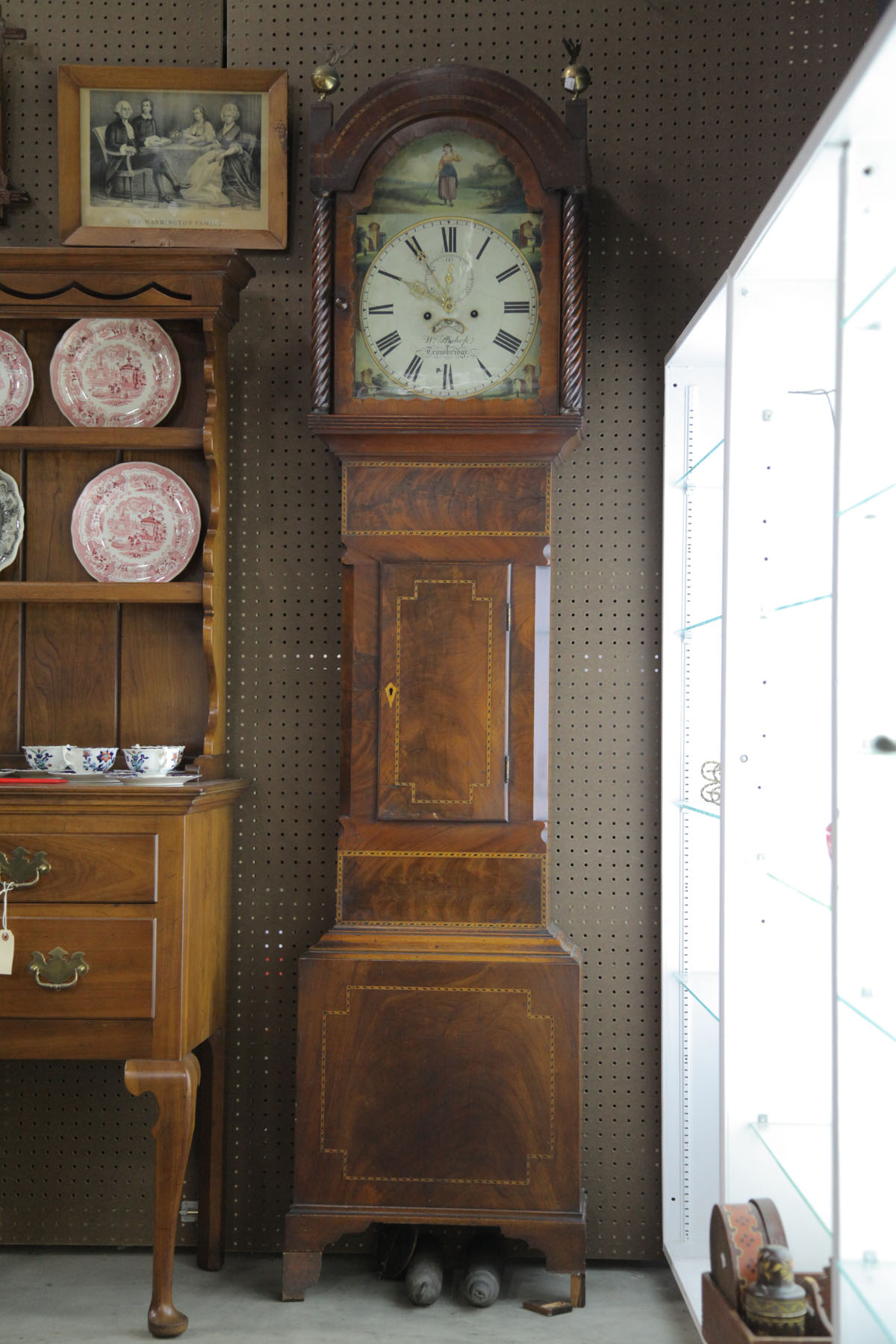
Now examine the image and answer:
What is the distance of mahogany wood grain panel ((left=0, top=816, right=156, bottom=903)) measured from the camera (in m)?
2.46

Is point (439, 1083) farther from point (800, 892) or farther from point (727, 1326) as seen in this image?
point (800, 892)

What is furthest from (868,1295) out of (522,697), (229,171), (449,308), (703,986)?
(229,171)

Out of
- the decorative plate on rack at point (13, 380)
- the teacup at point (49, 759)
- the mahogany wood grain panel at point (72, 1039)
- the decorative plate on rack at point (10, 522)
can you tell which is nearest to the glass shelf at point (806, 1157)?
the mahogany wood grain panel at point (72, 1039)

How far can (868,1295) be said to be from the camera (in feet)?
5.12

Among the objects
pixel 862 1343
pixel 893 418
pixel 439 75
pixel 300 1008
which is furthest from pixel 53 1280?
pixel 439 75

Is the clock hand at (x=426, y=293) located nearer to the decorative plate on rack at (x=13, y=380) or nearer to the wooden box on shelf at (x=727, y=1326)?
the decorative plate on rack at (x=13, y=380)

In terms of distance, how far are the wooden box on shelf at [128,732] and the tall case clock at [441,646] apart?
0.94 ft

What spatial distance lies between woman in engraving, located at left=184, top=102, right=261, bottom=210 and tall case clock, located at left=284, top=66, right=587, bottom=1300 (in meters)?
0.38

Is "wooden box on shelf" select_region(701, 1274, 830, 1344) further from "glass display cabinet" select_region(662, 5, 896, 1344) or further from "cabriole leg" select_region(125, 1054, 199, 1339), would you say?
"cabriole leg" select_region(125, 1054, 199, 1339)

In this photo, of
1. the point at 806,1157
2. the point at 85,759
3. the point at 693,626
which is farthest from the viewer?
the point at 693,626

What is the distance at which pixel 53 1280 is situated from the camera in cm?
275

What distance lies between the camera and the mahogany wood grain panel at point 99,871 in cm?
246

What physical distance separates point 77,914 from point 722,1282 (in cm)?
141

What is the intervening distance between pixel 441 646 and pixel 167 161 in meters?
1.46
